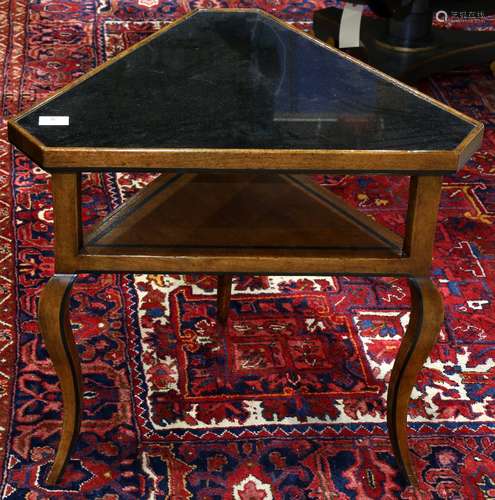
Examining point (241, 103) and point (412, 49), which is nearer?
point (241, 103)

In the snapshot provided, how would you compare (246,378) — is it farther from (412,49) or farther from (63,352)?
(412,49)

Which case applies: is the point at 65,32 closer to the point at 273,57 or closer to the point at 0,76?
the point at 0,76

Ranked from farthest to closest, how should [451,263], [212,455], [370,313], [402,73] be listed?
[402,73] → [451,263] → [370,313] → [212,455]

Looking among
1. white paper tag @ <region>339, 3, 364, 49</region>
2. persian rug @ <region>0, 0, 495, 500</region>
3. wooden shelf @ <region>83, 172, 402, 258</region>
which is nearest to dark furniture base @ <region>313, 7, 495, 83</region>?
white paper tag @ <region>339, 3, 364, 49</region>

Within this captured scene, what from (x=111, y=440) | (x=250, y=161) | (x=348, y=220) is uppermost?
(x=250, y=161)

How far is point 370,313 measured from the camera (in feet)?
9.36

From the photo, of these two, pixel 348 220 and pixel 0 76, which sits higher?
pixel 348 220

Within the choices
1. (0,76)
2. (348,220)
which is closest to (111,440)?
(348,220)

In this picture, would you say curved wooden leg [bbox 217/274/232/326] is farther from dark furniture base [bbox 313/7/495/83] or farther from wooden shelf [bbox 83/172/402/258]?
dark furniture base [bbox 313/7/495/83]

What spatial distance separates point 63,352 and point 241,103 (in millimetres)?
602

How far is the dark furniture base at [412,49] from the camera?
13.7 feet

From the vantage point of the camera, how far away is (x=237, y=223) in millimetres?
2168

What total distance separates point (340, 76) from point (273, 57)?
0.57ft

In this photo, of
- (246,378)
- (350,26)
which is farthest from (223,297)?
(350,26)
